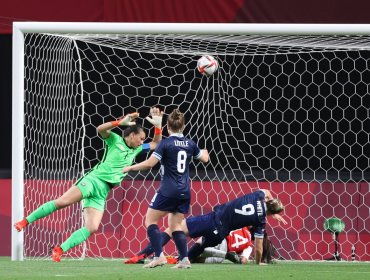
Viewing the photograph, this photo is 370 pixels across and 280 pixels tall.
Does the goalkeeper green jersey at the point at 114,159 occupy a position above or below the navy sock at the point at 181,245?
above

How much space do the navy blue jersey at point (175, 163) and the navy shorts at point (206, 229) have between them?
103 cm

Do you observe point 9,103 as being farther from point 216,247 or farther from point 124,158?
point 216,247

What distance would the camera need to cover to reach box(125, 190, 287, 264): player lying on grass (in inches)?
428

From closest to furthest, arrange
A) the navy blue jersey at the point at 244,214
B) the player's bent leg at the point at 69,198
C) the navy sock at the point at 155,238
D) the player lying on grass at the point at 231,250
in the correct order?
the navy sock at the point at 155,238
the navy blue jersey at the point at 244,214
the player's bent leg at the point at 69,198
the player lying on grass at the point at 231,250

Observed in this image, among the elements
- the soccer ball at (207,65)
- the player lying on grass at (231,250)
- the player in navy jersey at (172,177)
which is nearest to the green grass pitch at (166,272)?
the player in navy jersey at (172,177)

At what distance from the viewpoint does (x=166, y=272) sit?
355 inches

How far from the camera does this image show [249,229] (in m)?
11.9

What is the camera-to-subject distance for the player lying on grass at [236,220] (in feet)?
35.7

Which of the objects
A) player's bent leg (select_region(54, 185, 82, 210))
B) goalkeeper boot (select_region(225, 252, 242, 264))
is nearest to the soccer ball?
player's bent leg (select_region(54, 185, 82, 210))

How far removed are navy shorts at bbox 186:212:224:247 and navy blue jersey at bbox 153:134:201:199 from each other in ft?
3.38

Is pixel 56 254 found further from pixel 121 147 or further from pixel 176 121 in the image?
pixel 176 121

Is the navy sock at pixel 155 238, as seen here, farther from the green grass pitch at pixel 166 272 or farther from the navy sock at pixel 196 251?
the navy sock at pixel 196 251

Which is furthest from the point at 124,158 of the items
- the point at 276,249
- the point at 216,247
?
the point at 276,249

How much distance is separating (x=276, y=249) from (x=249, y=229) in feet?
3.00
